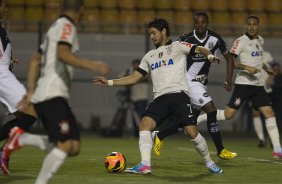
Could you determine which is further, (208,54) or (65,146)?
(208,54)

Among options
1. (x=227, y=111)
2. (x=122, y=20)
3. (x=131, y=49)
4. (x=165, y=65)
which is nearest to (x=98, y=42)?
(x=131, y=49)

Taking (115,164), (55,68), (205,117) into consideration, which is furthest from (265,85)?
(55,68)

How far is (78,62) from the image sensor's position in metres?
7.98

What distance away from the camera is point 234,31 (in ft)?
74.1

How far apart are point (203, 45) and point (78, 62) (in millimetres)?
5316

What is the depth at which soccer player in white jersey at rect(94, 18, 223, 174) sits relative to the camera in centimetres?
1073

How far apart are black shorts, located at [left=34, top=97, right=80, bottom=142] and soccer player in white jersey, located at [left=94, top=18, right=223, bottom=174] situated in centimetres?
242

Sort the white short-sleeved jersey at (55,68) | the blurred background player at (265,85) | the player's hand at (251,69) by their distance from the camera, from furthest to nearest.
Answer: the blurred background player at (265,85), the player's hand at (251,69), the white short-sleeved jersey at (55,68)

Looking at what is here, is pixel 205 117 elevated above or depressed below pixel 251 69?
Result: below

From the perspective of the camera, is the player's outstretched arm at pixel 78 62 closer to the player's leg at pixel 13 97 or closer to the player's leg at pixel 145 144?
the player's leg at pixel 145 144

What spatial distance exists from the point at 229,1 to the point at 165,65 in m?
14.2

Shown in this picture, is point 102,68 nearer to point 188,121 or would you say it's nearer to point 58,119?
point 58,119

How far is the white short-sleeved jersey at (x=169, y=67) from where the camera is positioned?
1089 centimetres

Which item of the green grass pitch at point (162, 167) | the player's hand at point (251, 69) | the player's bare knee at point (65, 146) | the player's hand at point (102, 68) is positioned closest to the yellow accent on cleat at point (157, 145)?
the green grass pitch at point (162, 167)
